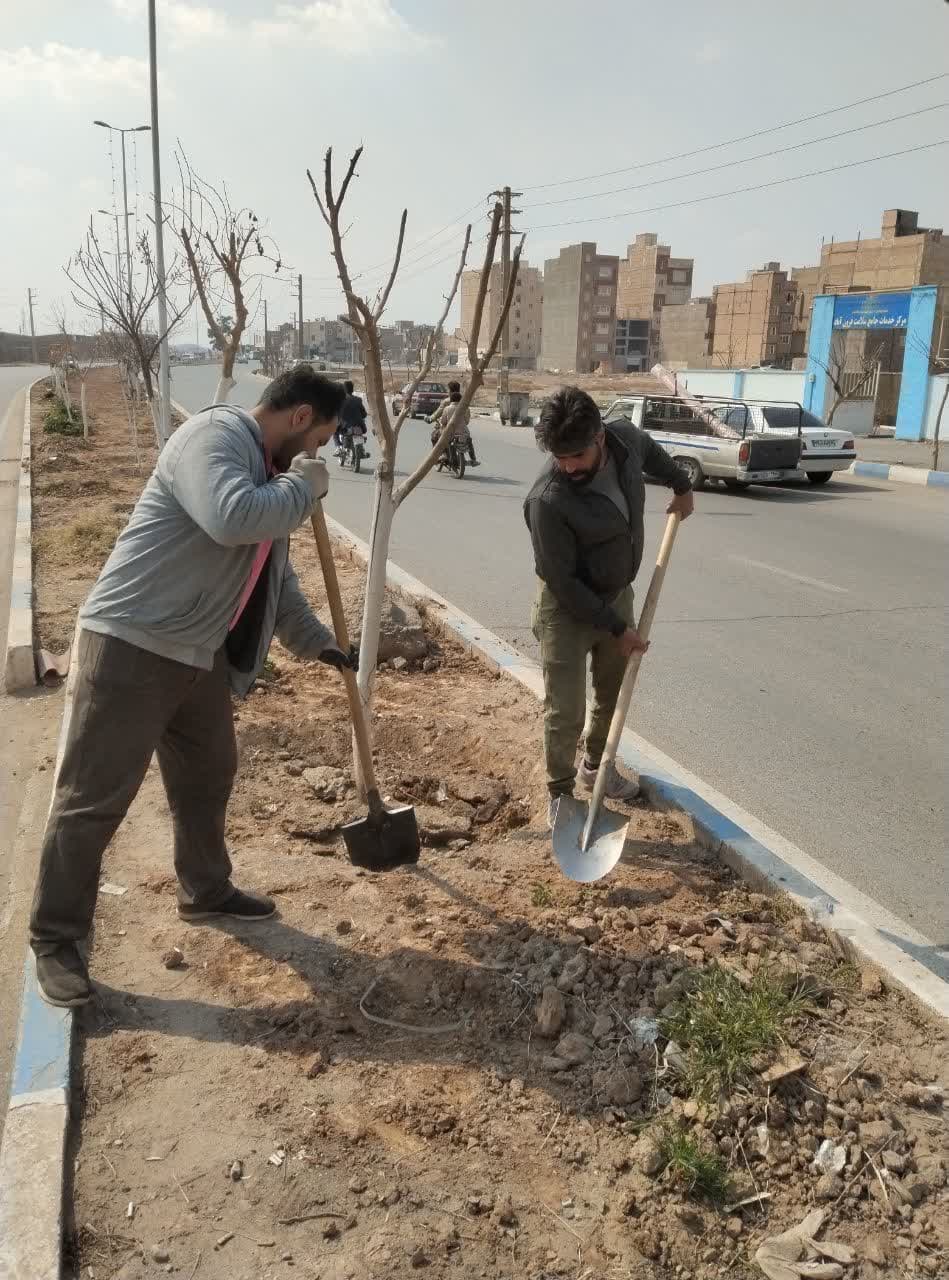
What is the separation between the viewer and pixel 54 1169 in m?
2.37

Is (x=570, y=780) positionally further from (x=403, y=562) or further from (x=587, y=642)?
(x=403, y=562)

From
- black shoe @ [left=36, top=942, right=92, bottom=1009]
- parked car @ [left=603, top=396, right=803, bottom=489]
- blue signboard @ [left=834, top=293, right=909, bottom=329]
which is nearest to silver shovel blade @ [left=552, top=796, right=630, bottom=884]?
black shoe @ [left=36, top=942, right=92, bottom=1009]

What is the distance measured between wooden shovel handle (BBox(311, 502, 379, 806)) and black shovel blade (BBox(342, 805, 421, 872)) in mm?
89

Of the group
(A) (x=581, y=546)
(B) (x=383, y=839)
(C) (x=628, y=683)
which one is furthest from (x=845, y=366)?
(B) (x=383, y=839)

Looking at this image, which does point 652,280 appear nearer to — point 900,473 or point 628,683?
point 900,473

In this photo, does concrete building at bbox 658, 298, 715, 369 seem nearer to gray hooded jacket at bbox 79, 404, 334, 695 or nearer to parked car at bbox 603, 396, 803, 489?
parked car at bbox 603, 396, 803, 489

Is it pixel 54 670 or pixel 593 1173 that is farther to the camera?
pixel 54 670

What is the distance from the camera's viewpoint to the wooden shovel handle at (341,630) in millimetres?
3201

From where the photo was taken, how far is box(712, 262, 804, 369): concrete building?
46.3 m

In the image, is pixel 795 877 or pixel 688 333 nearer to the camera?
pixel 795 877

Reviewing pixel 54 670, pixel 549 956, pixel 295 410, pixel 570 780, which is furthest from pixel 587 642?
pixel 54 670

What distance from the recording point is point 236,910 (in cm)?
344

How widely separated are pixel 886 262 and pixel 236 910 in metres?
42.0

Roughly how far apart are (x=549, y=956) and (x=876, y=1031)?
91 centimetres
